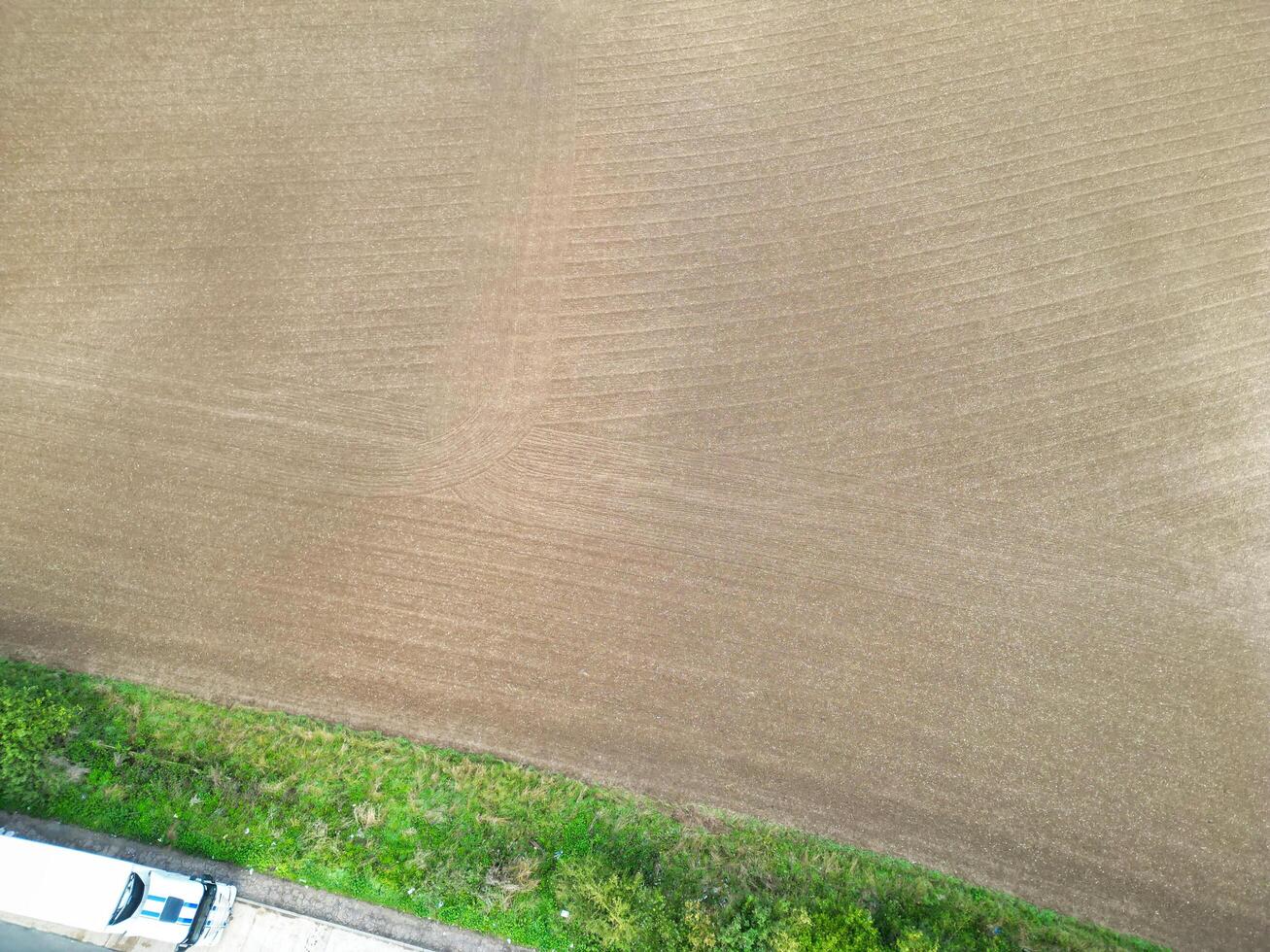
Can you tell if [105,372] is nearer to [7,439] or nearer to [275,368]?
[7,439]

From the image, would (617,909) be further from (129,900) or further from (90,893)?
(90,893)

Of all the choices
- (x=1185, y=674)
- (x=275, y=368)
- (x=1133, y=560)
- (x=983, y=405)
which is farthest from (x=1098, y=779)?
(x=275, y=368)

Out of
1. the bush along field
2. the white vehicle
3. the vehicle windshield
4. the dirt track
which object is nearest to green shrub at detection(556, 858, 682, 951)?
the bush along field

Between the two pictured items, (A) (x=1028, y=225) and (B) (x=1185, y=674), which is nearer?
(B) (x=1185, y=674)

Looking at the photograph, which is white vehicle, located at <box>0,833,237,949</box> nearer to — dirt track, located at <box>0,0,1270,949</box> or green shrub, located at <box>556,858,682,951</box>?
dirt track, located at <box>0,0,1270,949</box>

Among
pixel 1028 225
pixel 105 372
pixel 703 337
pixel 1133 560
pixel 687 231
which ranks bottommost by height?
pixel 105 372

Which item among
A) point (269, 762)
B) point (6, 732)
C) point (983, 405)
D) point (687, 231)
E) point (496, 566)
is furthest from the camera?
→ point (687, 231)

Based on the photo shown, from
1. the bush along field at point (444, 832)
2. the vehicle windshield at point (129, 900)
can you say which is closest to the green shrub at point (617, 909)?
the bush along field at point (444, 832)
